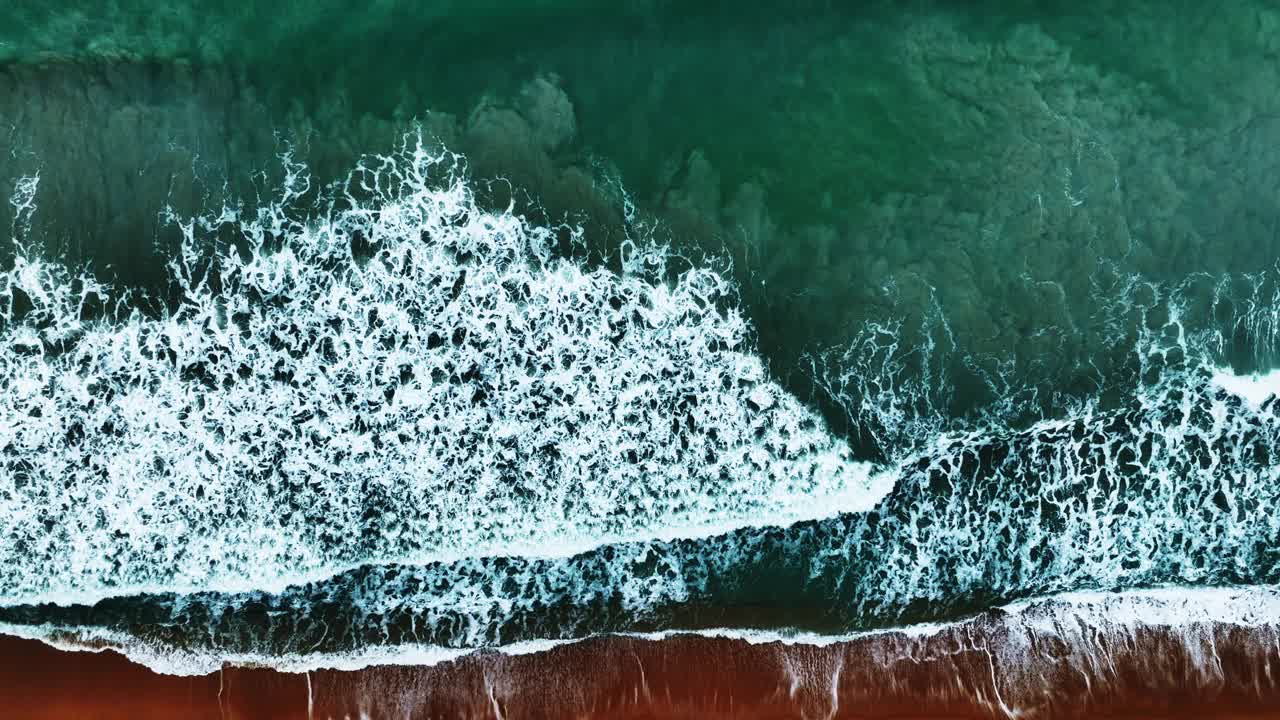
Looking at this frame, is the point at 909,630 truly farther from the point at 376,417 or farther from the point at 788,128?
the point at 376,417

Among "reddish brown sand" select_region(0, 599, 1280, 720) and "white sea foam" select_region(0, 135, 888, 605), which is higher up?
"white sea foam" select_region(0, 135, 888, 605)

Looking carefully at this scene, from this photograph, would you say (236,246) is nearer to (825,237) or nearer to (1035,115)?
(825,237)

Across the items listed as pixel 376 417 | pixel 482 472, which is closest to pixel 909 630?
pixel 482 472

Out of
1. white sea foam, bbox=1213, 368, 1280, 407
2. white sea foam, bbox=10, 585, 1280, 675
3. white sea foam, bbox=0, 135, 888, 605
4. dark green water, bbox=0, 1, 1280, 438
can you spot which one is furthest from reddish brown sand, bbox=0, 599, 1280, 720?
dark green water, bbox=0, 1, 1280, 438

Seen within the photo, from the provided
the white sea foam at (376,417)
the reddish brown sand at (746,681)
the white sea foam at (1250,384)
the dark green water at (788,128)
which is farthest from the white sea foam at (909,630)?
the dark green water at (788,128)

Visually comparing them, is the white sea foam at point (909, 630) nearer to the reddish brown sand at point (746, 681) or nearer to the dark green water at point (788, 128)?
the reddish brown sand at point (746, 681)

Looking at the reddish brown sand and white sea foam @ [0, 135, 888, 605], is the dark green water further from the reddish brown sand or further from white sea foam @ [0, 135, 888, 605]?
the reddish brown sand

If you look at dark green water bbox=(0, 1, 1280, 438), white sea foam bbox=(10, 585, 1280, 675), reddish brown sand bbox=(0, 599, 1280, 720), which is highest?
dark green water bbox=(0, 1, 1280, 438)
